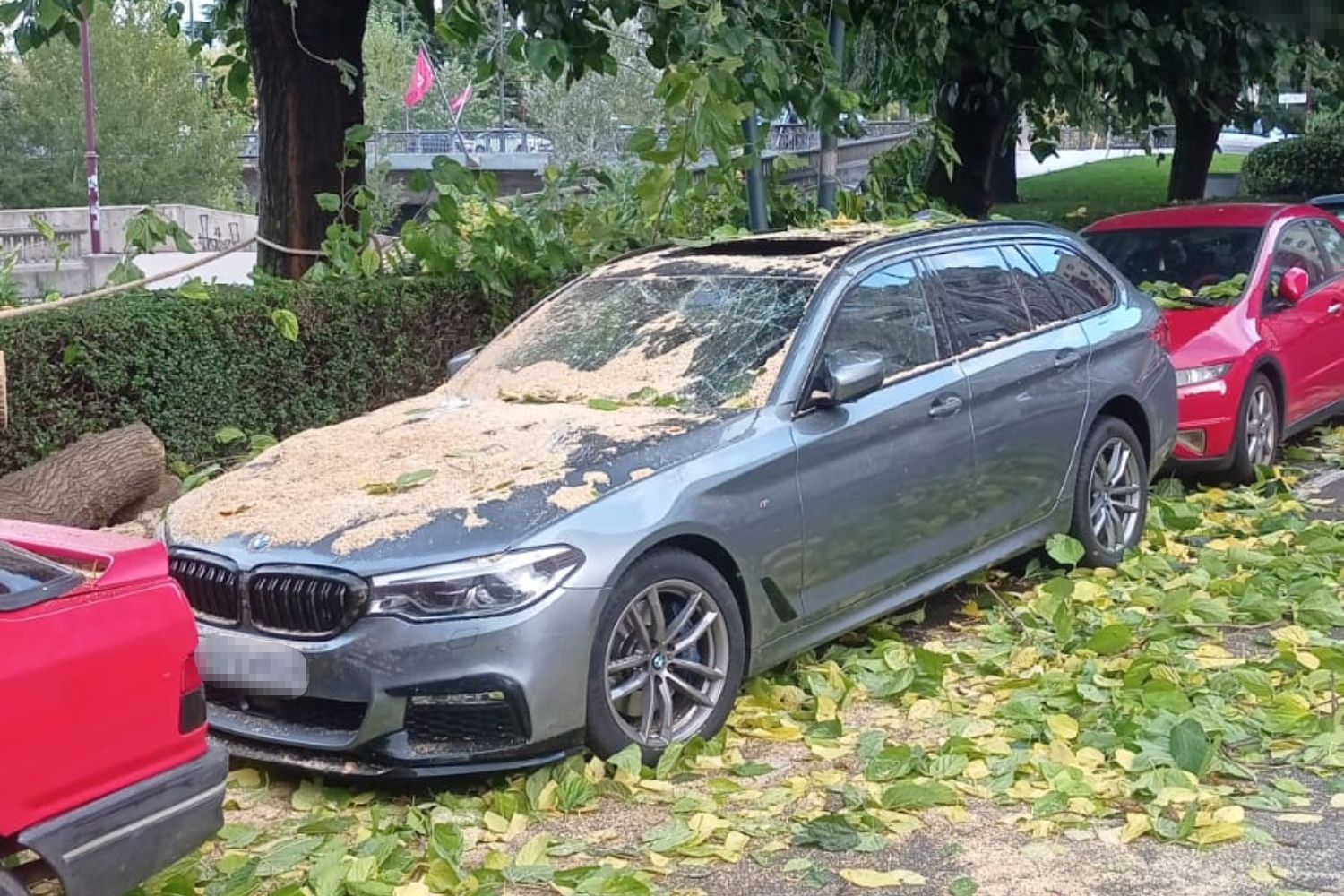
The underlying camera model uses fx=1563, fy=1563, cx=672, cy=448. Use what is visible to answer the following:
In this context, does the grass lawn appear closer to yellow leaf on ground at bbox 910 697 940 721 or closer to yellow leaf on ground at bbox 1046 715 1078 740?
yellow leaf on ground at bbox 910 697 940 721

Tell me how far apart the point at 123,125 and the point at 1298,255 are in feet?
161

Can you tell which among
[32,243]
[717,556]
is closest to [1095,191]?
[32,243]

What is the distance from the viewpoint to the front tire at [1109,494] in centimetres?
685

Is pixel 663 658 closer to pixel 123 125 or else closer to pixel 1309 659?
pixel 1309 659

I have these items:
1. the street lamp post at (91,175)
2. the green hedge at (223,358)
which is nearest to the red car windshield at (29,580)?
the green hedge at (223,358)

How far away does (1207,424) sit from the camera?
8547mm

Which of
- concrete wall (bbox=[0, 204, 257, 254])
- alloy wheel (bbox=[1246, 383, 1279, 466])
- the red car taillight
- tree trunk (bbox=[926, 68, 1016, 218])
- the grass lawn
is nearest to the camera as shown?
the red car taillight

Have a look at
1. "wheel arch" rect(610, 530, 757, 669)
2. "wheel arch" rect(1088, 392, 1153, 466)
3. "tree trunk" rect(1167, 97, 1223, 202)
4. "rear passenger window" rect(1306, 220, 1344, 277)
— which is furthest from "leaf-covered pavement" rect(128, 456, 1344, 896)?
"tree trunk" rect(1167, 97, 1223, 202)

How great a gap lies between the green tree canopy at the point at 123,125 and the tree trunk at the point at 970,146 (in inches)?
1545

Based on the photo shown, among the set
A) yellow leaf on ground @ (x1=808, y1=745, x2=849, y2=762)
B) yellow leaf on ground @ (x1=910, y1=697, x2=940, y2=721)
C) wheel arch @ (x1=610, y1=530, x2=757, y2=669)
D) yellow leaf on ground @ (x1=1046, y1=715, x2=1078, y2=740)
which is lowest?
yellow leaf on ground @ (x1=808, y1=745, x2=849, y2=762)

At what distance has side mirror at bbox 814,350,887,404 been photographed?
5.44 metres

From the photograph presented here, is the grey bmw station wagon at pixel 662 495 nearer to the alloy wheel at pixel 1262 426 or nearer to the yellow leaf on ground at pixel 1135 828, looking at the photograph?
the yellow leaf on ground at pixel 1135 828

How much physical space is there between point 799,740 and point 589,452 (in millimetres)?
1169

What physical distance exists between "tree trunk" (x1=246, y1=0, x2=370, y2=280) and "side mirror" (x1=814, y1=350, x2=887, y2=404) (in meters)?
5.38
